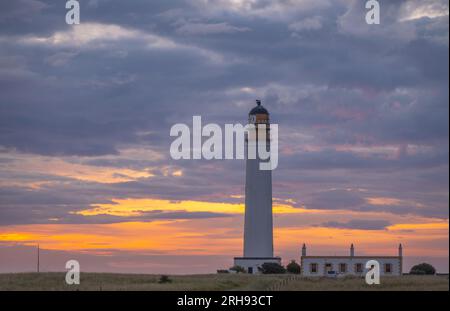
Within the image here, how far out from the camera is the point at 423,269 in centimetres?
11262

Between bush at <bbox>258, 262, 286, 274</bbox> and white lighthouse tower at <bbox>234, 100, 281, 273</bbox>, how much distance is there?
600mm

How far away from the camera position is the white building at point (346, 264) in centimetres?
10538

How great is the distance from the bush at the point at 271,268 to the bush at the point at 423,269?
17.1 meters

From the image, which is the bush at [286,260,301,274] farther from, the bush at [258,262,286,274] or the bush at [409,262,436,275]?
the bush at [409,262,436,275]

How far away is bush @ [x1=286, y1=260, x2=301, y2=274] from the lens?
358 ft

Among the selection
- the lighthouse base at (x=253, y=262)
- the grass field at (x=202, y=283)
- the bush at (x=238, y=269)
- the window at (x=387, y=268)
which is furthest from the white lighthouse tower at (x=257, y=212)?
the window at (x=387, y=268)

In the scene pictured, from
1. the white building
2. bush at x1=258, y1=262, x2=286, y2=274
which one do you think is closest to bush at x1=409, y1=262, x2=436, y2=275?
the white building

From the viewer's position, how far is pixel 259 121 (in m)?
107

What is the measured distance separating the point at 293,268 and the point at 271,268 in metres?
5.93

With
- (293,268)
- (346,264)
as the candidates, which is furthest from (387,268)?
(293,268)

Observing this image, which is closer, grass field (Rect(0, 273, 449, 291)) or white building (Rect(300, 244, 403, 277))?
grass field (Rect(0, 273, 449, 291))
